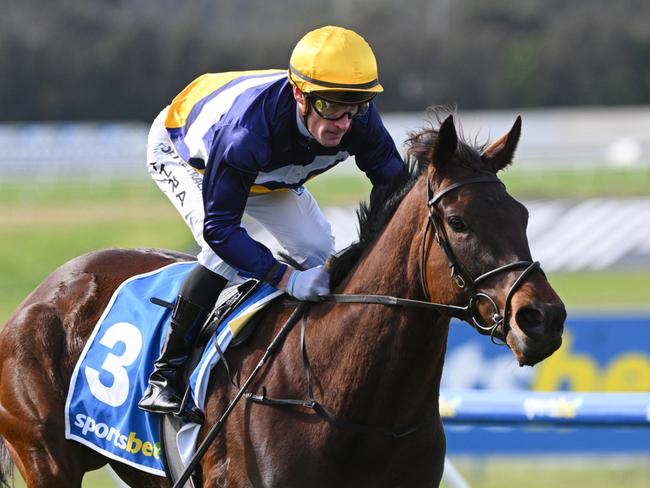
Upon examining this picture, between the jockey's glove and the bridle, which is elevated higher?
the bridle

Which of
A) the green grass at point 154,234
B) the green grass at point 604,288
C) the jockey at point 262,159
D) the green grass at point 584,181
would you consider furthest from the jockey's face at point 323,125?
the green grass at point 584,181

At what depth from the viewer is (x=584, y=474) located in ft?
24.6

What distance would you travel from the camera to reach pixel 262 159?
3.71 m

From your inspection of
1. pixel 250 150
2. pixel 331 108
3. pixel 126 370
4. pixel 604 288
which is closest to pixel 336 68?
pixel 331 108

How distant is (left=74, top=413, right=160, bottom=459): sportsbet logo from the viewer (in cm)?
410

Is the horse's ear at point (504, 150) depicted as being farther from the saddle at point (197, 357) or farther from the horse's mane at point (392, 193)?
the saddle at point (197, 357)

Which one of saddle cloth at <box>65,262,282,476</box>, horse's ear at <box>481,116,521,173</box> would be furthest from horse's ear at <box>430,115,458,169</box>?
saddle cloth at <box>65,262,282,476</box>

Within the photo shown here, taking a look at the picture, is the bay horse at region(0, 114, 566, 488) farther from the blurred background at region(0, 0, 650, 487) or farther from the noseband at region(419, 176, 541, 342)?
the blurred background at region(0, 0, 650, 487)

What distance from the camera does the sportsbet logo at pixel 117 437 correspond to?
4.10m

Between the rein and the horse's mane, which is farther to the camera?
the horse's mane

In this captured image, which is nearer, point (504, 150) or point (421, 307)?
point (421, 307)

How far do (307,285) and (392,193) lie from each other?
39cm

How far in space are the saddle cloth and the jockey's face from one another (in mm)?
576

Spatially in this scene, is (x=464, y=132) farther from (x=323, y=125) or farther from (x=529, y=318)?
(x=529, y=318)
